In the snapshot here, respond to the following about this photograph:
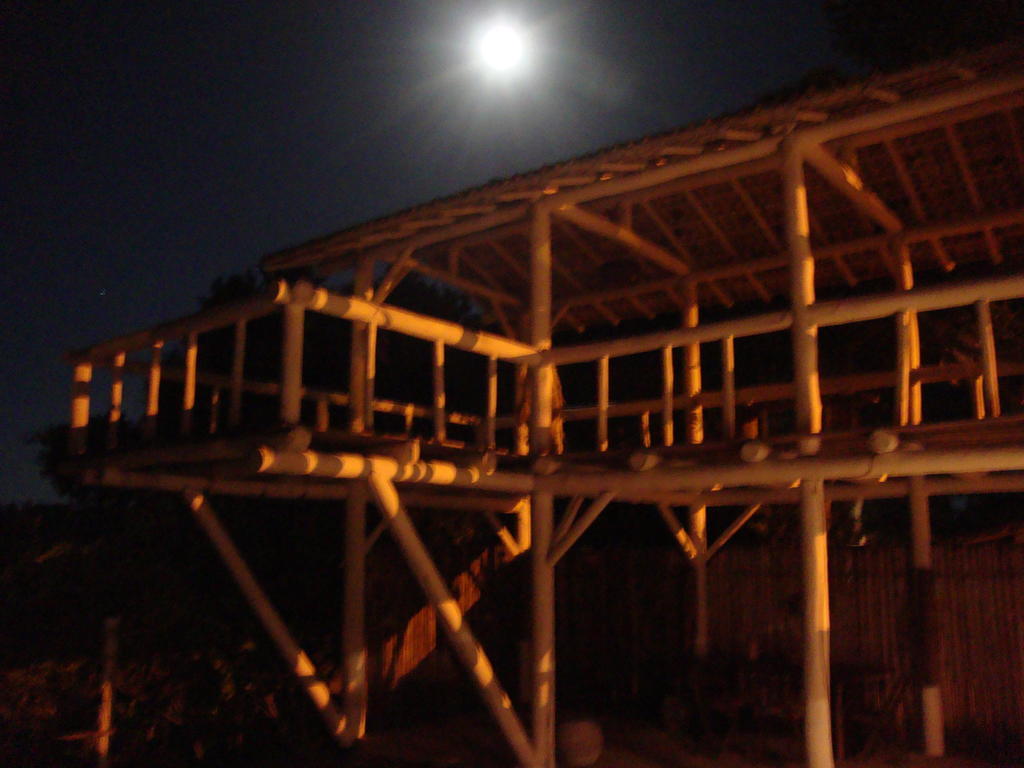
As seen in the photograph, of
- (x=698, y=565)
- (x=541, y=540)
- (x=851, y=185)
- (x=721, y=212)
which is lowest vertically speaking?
(x=698, y=565)

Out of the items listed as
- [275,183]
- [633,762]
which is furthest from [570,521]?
[275,183]

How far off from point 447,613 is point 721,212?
5.13 m

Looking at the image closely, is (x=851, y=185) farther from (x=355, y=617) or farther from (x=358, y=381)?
(x=355, y=617)

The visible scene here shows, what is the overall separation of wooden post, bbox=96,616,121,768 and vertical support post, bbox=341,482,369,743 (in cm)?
214

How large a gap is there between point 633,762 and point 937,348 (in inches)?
349

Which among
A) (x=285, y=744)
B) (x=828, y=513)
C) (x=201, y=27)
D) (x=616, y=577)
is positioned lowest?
(x=285, y=744)

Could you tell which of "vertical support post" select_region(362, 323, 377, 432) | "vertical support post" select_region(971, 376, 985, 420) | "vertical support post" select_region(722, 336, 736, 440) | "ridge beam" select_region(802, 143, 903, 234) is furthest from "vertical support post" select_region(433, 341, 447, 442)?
"vertical support post" select_region(971, 376, 985, 420)

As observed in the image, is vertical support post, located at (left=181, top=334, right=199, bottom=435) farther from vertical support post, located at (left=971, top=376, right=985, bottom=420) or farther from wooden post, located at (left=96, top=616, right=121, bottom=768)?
vertical support post, located at (left=971, top=376, right=985, bottom=420)

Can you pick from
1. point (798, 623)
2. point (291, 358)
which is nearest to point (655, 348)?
point (291, 358)

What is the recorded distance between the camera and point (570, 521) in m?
8.46

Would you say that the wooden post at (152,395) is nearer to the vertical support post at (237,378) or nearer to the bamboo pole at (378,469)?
the vertical support post at (237,378)

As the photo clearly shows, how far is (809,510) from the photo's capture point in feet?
22.7

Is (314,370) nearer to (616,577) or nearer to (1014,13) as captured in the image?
(616,577)

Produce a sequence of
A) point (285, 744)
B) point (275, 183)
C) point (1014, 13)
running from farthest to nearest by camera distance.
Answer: point (275, 183)
point (1014, 13)
point (285, 744)
